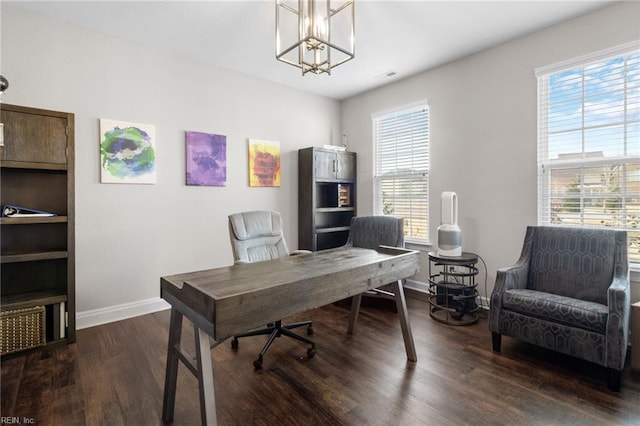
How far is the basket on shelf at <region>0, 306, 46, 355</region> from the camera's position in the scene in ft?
7.70

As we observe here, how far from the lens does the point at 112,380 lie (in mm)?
2100

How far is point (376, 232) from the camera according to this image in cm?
374

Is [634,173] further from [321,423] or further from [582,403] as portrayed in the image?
[321,423]

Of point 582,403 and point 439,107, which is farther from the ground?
point 439,107

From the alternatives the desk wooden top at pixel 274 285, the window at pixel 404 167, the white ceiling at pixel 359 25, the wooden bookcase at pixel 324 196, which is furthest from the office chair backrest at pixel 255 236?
the window at pixel 404 167

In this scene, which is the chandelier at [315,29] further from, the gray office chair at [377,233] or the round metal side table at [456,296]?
the round metal side table at [456,296]

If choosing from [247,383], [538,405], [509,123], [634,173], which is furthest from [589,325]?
[247,383]

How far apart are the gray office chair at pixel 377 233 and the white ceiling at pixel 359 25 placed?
71.7 inches

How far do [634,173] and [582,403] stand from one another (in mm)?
1860

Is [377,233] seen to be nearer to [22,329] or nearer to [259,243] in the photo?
[259,243]

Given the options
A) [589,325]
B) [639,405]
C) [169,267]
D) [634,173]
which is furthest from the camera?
[169,267]

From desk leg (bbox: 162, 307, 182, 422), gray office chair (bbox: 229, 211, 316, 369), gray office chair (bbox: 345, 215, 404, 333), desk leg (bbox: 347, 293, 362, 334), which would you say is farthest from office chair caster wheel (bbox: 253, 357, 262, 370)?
gray office chair (bbox: 345, 215, 404, 333)

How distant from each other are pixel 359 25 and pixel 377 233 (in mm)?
2146

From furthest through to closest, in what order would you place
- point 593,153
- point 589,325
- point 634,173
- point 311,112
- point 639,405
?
1. point 311,112
2. point 593,153
3. point 634,173
4. point 589,325
5. point 639,405
